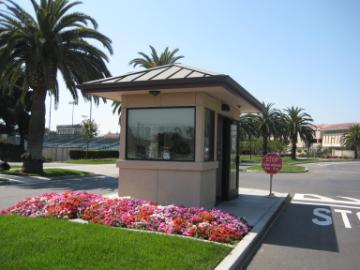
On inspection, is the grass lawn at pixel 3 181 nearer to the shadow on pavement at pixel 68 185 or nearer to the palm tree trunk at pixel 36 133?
the shadow on pavement at pixel 68 185

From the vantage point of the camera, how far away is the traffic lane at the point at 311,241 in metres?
6.15

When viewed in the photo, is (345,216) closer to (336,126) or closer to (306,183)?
(306,183)

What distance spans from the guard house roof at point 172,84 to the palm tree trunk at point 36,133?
44.3 ft

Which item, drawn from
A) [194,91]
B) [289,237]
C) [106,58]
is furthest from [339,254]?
[106,58]

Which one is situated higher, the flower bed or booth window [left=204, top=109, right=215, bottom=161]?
booth window [left=204, top=109, right=215, bottom=161]

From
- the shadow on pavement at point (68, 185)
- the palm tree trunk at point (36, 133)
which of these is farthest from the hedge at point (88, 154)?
the shadow on pavement at point (68, 185)

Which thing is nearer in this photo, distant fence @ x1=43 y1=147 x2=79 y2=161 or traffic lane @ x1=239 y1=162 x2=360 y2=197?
traffic lane @ x1=239 y1=162 x2=360 y2=197

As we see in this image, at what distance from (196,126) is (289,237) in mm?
3176

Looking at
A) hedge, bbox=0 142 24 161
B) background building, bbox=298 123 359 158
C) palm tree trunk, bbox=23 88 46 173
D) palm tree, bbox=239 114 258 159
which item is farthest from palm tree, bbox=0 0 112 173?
background building, bbox=298 123 359 158

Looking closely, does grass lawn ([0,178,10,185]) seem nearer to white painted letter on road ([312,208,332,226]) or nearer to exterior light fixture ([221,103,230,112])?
exterior light fixture ([221,103,230,112])

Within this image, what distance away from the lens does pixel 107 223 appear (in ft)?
24.7

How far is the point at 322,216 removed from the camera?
1042 cm

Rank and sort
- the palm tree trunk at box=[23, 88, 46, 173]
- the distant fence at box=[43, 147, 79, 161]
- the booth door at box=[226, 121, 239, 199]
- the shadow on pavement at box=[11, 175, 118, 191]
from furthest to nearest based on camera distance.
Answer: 1. the distant fence at box=[43, 147, 79, 161]
2. the palm tree trunk at box=[23, 88, 46, 173]
3. the shadow on pavement at box=[11, 175, 118, 191]
4. the booth door at box=[226, 121, 239, 199]

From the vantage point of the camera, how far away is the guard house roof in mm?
8891
